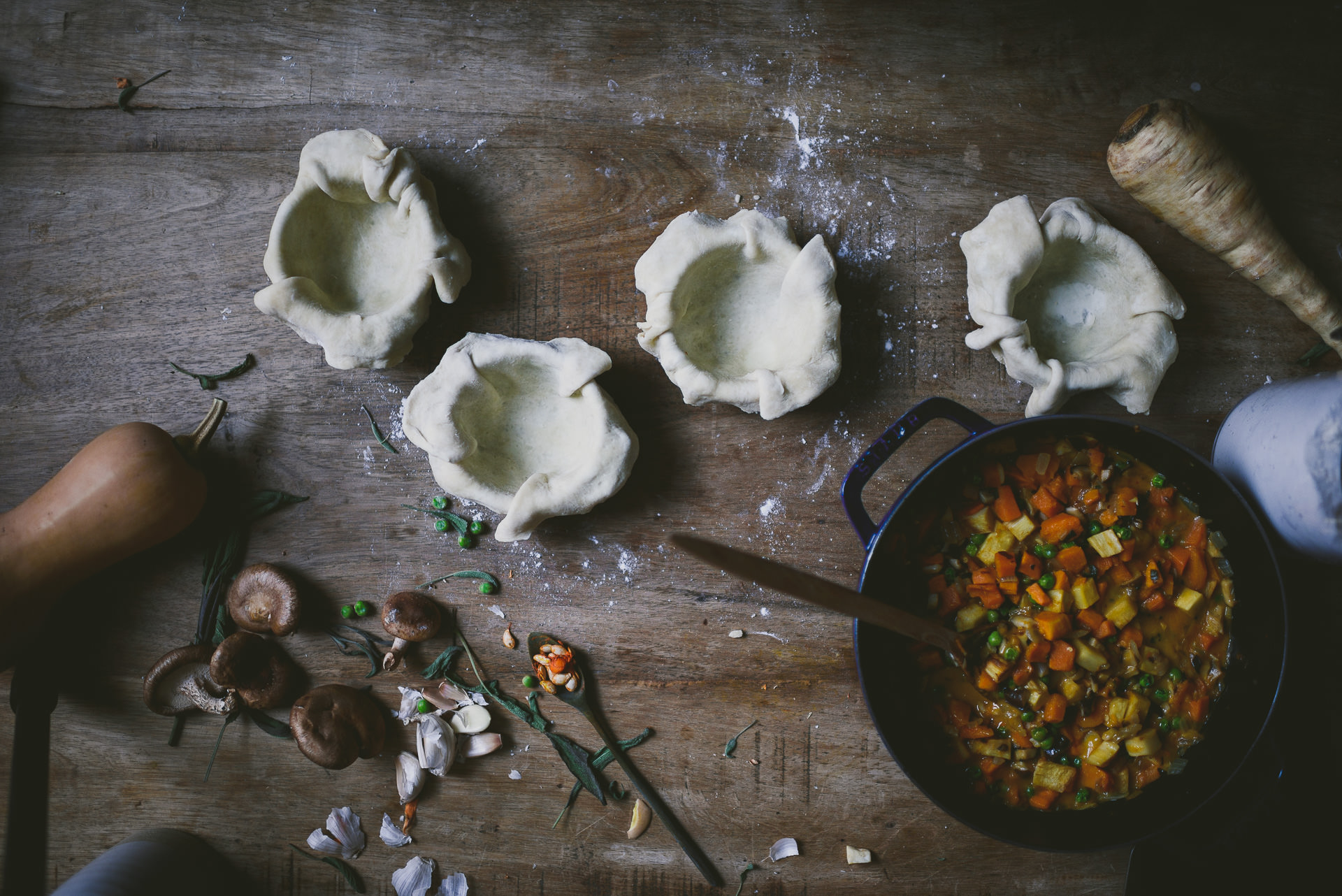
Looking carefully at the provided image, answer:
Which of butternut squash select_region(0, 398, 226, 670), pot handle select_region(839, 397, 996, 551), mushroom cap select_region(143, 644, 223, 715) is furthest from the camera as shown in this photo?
mushroom cap select_region(143, 644, 223, 715)

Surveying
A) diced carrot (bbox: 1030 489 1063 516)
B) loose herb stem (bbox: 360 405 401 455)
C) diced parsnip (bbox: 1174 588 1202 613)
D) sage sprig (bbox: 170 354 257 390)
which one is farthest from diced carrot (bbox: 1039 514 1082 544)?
sage sprig (bbox: 170 354 257 390)

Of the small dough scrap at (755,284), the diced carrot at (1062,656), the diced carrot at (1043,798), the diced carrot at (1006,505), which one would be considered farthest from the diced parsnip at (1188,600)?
the small dough scrap at (755,284)

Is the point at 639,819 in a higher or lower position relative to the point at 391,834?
higher

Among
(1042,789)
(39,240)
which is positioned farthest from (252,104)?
(1042,789)

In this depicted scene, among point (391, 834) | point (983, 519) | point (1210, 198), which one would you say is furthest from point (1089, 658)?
point (391, 834)

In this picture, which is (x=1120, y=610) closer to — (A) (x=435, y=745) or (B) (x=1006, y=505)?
(B) (x=1006, y=505)

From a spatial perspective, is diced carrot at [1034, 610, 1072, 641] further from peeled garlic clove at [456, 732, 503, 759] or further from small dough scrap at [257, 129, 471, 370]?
small dough scrap at [257, 129, 471, 370]

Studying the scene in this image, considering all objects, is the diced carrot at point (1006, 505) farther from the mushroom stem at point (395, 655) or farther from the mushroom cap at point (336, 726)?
the mushroom cap at point (336, 726)

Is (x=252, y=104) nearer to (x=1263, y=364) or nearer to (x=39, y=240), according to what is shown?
(x=39, y=240)
